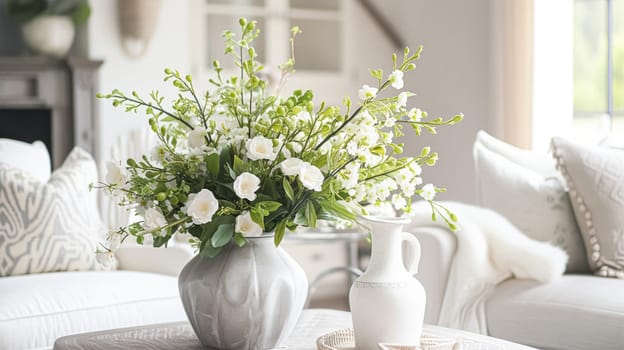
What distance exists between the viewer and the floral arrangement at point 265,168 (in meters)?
1.64

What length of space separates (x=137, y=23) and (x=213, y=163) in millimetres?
Answer: 3108

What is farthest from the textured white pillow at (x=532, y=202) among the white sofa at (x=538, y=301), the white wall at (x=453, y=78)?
the white wall at (x=453, y=78)

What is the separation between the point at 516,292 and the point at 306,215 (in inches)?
47.3

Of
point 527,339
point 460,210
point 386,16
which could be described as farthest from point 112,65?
point 527,339

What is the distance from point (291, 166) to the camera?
5.31ft

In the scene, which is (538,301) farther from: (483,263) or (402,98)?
(402,98)

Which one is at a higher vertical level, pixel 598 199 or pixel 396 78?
pixel 396 78

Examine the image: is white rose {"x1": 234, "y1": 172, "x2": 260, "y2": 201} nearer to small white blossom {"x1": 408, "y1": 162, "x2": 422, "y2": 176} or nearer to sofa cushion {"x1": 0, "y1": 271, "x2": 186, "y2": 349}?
small white blossom {"x1": 408, "y1": 162, "x2": 422, "y2": 176}

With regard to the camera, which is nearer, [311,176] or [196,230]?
[311,176]

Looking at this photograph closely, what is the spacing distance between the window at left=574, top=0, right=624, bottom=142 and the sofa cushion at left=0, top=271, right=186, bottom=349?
265 cm

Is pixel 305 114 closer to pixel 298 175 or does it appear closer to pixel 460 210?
pixel 298 175

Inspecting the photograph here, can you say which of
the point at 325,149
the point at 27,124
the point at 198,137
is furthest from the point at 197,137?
the point at 27,124

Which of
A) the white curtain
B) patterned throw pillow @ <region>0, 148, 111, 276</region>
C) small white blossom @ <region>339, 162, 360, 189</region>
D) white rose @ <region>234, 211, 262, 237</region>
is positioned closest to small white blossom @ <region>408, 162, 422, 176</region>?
small white blossom @ <region>339, 162, 360, 189</region>

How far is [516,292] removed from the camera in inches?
104
